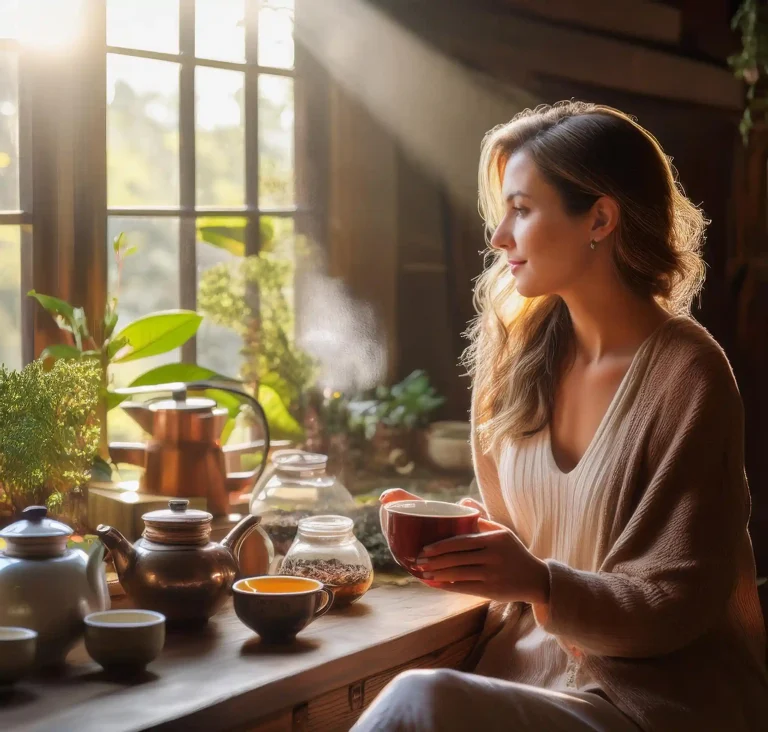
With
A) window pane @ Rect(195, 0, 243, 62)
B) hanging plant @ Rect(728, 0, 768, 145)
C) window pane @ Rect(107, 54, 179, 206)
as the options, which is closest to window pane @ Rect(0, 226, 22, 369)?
window pane @ Rect(107, 54, 179, 206)

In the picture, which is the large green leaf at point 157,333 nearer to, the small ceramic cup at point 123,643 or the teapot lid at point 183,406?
the teapot lid at point 183,406

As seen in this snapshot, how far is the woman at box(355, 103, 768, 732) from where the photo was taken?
1318 millimetres

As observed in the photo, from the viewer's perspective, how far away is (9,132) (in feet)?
6.53

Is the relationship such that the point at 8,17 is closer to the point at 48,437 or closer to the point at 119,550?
the point at 48,437

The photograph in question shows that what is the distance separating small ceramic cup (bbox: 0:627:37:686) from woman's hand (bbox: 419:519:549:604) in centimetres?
47

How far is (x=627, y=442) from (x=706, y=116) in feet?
5.99

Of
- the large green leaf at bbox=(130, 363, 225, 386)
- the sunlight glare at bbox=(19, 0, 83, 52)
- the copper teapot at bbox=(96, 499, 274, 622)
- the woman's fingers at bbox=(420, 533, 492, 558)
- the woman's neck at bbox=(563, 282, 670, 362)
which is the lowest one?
the copper teapot at bbox=(96, 499, 274, 622)

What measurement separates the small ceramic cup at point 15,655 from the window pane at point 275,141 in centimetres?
141

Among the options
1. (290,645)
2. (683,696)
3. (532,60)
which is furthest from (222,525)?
(532,60)

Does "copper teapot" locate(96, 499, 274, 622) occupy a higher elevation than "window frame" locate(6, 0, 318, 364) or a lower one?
lower

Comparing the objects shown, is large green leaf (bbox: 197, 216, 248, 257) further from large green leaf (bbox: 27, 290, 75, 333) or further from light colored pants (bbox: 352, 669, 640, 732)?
light colored pants (bbox: 352, 669, 640, 732)

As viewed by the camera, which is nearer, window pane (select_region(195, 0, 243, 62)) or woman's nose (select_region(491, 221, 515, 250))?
woman's nose (select_region(491, 221, 515, 250))

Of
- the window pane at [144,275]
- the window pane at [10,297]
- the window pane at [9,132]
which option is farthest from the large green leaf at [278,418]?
the window pane at [9,132]

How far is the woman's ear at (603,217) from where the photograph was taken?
1.55 metres
